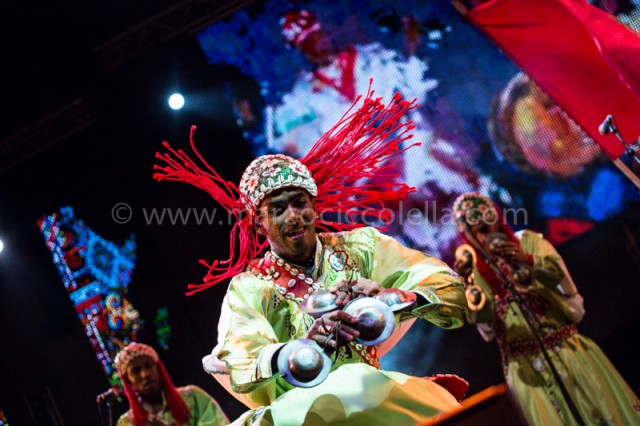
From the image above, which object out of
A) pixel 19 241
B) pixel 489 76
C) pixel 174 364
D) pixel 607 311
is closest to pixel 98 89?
pixel 19 241

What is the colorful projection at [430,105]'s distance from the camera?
232 inches


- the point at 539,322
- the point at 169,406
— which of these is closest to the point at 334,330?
the point at 539,322

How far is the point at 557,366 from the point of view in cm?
464

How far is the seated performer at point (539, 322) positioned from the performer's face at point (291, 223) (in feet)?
6.96

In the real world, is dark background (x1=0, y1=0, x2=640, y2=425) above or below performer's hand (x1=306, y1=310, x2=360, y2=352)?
above

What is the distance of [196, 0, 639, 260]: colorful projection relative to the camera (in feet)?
19.4

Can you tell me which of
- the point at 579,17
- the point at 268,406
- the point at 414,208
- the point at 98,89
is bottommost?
the point at 268,406

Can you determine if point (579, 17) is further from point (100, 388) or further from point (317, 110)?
point (100, 388)

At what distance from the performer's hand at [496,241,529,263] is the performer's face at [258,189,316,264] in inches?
98.2

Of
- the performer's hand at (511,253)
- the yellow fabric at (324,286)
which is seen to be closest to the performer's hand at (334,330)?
the yellow fabric at (324,286)

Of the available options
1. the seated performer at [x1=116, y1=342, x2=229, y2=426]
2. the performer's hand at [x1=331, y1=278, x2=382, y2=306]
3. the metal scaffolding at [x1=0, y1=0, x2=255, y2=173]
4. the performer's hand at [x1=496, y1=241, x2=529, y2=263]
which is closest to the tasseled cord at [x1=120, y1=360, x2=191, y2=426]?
the seated performer at [x1=116, y1=342, x2=229, y2=426]

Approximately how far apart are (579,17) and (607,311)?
2.87 metres

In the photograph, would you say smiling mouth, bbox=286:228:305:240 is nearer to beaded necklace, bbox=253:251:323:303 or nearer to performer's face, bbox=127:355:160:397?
beaded necklace, bbox=253:251:323:303

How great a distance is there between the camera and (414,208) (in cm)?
602
